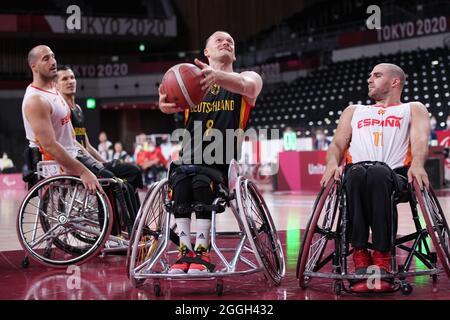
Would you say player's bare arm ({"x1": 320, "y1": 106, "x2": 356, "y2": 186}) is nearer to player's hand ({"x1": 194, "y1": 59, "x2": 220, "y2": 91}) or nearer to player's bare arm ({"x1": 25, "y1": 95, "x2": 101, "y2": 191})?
player's hand ({"x1": 194, "y1": 59, "x2": 220, "y2": 91})

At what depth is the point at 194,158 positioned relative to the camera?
4090 millimetres

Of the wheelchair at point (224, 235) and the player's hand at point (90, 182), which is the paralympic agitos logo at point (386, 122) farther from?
the player's hand at point (90, 182)

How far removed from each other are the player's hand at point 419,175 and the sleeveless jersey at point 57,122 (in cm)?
260

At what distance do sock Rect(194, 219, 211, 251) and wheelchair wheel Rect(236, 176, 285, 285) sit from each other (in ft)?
0.81

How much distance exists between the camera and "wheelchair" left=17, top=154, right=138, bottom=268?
16.1 feet

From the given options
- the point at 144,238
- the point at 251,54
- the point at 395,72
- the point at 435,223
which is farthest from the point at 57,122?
the point at 251,54

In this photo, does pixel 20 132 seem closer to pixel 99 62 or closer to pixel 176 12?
pixel 99 62

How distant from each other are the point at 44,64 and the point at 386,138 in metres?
2.56

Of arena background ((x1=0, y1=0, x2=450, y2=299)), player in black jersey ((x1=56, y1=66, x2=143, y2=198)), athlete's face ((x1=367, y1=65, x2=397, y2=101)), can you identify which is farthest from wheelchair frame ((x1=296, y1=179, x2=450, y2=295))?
arena background ((x1=0, y1=0, x2=450, y2=299))

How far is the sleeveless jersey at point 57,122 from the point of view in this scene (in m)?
5.24

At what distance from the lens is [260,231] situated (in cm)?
420

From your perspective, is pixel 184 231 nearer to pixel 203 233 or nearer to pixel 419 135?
pixel 203 233
